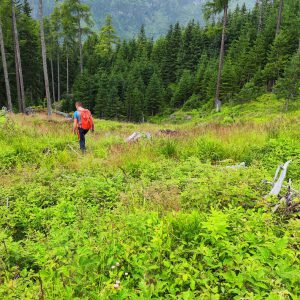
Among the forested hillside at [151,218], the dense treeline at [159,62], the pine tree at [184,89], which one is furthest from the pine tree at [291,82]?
the pine tree at [184,89]

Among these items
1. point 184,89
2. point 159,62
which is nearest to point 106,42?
point 159,62

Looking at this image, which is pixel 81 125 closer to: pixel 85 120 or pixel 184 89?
pixel 85 120

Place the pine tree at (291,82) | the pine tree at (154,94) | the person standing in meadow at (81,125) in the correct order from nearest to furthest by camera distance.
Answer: the person standing in meadow at (81,125), the pine tree at (291,82), the pine tree at (154,94)

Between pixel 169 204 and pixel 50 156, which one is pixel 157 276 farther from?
pixel 50 156

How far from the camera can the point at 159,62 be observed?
5534 cm

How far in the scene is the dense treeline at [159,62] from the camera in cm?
3109

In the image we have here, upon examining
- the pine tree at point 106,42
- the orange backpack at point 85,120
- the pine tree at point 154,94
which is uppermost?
the pine tree at point 106,42

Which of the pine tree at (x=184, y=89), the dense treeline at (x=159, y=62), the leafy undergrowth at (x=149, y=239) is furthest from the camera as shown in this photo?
the pine tree at (x=184, y=89)

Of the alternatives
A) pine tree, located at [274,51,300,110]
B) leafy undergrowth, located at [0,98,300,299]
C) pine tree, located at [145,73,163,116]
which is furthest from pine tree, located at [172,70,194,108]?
leafy undergrowth, located at [0,98,300,299]

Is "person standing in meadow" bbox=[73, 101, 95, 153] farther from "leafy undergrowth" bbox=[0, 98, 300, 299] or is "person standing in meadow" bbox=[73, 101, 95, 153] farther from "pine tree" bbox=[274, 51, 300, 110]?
"pine tree" bbox=[274, 51, 300, 110]

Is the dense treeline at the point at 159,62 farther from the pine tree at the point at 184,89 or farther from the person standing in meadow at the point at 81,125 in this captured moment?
the person standing in meadow at the point at 81,125

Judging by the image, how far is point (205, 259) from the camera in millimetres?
2348

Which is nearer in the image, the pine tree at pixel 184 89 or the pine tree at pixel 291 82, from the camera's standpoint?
the pine tree at pixel 291 82

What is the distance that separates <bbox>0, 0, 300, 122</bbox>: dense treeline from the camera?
1224 inches
